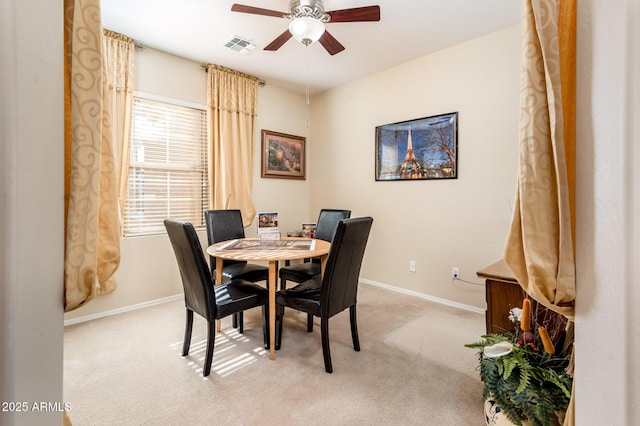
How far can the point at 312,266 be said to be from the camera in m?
2.72

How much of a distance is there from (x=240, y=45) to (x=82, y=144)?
2.68 meters

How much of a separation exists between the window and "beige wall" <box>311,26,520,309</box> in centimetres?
180

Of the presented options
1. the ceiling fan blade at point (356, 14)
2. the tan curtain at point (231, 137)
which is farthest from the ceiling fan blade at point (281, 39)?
the tan curtain at point (231, 137)

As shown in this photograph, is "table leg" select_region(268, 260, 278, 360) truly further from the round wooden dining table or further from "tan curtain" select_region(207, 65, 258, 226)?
"tan curtain" select_region(207, 65, 258, 226)

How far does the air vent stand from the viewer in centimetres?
279

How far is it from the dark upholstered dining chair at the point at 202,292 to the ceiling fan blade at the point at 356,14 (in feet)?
5.60

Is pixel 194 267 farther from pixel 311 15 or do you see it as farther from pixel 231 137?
pixel 231 137

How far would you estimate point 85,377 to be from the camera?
1775 mm

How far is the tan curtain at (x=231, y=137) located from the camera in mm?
3379

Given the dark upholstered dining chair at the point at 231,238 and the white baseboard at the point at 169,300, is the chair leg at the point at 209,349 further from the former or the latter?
the white baseboard at the point at 169,300

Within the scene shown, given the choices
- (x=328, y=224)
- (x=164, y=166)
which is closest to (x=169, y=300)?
(x=164, y=166)

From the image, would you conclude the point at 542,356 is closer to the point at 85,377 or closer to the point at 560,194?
the point at 560,194

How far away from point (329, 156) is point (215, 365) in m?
3.06

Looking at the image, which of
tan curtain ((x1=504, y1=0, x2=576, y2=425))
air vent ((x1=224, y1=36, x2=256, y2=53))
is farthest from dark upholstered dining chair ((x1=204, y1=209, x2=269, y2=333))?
tan curtain ((x1=504, y1=0, x2=576, y2=425))
